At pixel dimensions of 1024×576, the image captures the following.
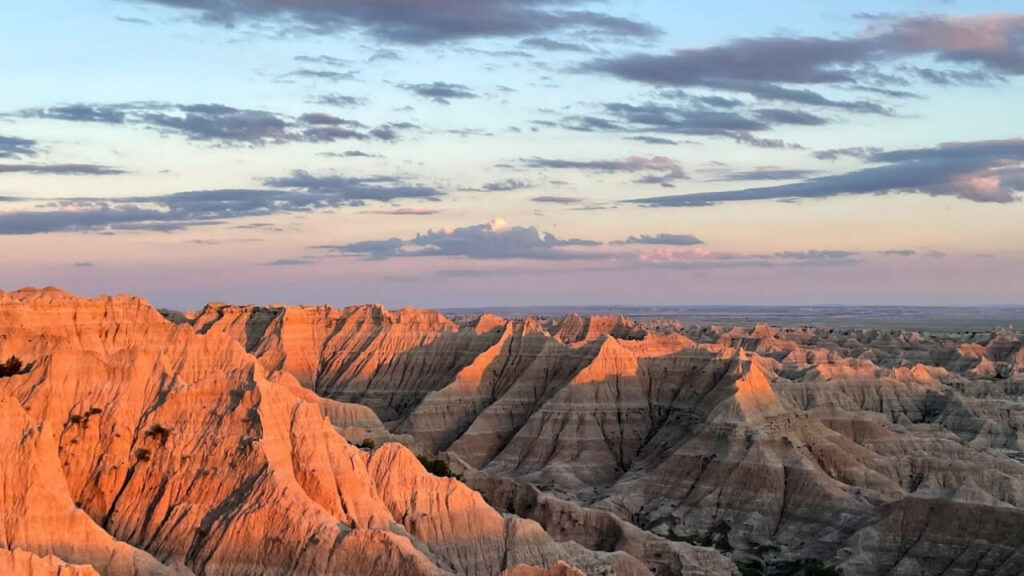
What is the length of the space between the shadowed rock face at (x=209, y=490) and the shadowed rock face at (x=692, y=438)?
16170 mm

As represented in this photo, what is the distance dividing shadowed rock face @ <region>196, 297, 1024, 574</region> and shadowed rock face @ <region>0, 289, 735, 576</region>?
16.2 metres

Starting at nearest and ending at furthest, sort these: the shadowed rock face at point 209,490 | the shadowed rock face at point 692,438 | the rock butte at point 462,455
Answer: the shadowed rock face at point 209,490, the rock butte at point 462,455, the shadowed rock face at point 692,438

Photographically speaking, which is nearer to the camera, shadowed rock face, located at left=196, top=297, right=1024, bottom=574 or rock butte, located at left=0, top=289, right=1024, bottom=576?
rock butte, located at left=0, top=289, right=1024, bottom=576

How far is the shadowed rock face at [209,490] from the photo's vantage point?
65188mm

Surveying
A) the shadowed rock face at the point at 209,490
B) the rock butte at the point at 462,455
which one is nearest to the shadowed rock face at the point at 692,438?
the rock butte at the point at 462,455

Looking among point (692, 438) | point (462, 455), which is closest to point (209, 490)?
point (692, 438)

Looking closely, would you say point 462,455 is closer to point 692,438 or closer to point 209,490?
point 692,438

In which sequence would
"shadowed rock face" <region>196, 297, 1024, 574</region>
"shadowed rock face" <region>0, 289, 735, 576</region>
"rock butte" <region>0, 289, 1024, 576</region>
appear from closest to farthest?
"shadowed rock face" <region>0, 289, 735, 576</region>, "rock butte" <region>0, 289, 1024, 576</region>, "shadowed rock face" <region>196, 297, 1024, 574</region>

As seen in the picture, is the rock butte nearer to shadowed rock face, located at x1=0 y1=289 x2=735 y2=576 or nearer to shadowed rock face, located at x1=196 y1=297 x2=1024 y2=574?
shadowed rock face, located at x1=0 y1=289 x2=735 y2=576

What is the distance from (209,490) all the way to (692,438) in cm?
7274

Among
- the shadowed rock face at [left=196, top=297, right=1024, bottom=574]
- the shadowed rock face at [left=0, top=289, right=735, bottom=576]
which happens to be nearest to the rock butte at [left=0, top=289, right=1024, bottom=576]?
the shadowed rock face at [left=0, top=289, right=735, bottom=576]

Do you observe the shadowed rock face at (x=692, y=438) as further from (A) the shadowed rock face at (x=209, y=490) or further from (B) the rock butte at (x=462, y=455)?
(A) the shadowed rock face at (x=209, y=490)

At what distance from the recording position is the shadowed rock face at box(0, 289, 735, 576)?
65.2m

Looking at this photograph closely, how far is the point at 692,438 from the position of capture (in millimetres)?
136000
